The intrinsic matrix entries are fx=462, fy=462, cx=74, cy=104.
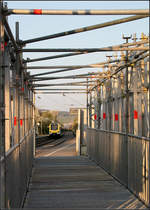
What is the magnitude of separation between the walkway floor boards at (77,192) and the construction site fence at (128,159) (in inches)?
9.3

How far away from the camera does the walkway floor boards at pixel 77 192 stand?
31.2 feet

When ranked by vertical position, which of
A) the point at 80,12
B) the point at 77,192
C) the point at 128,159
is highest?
the point at 80,12

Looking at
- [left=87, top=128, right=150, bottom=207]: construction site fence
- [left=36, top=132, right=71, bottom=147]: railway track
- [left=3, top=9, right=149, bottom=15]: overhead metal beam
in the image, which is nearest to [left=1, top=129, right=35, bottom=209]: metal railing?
[left=3, top=9, right=149, bottom=15]: overhead metal beam

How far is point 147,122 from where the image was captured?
10117 mm

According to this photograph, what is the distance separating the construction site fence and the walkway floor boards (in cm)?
24

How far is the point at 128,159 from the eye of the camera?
37.4 ft

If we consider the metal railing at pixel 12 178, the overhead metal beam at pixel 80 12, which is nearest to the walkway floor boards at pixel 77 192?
the metal railing at pixel 12 178

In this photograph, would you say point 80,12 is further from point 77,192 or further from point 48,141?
point 48,141

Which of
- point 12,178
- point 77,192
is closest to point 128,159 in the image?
point 77,192

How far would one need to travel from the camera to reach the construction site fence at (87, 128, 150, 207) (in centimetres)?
941

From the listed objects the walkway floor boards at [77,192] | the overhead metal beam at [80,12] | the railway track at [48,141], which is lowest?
the railway track at [48,141]

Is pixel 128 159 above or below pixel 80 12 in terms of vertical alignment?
below

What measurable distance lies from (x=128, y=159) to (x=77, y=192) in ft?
4.89

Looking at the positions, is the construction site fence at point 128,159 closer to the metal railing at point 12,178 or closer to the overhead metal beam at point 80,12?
the metal railing at point 12,178
